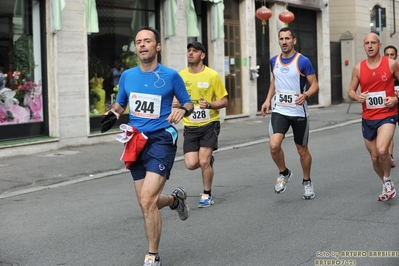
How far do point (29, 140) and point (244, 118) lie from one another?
9.07 metres

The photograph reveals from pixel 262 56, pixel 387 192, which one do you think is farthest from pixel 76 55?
pixel 262 56

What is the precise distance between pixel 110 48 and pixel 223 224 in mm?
10513

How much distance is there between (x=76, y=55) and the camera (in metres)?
15.8

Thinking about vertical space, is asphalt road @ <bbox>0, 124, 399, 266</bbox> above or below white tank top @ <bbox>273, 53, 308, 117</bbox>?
below

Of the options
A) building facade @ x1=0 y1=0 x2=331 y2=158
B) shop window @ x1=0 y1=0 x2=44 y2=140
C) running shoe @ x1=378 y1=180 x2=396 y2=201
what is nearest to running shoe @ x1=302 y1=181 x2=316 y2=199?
running shoe @ x1=378 y1=180 x2=396 y2=201

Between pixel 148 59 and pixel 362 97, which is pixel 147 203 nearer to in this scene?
pixel 148 59

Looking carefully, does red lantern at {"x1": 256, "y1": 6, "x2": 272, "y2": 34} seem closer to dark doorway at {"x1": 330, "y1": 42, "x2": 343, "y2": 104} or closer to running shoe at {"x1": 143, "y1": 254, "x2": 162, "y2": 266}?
dark doorway at {"x1": 330, "y1": 42, "x2": 343, "y2": 104}

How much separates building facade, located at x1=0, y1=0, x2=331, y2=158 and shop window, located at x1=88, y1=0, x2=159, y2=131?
23 mm

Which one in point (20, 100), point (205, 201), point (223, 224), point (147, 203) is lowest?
point (223, 224)

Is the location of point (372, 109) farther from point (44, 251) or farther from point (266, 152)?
point (266, 152)

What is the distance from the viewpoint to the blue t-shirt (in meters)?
6.04

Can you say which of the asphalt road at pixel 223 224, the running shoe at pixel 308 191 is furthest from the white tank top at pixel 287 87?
the asphalt road at pixel 223 224

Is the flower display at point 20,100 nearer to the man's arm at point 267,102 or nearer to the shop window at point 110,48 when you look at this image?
the shop window at point 110,48

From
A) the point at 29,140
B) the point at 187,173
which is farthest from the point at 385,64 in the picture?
the point at 29,140
